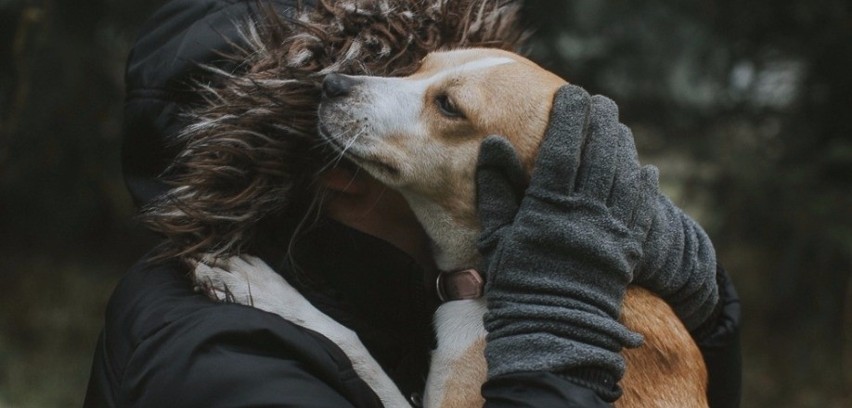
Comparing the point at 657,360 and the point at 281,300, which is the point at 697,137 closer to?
the point at 657,360

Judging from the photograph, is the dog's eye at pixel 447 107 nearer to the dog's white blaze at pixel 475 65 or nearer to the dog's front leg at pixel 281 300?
the dog's white blaze at pixel 475 65

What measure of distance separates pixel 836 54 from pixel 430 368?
3.23 meters

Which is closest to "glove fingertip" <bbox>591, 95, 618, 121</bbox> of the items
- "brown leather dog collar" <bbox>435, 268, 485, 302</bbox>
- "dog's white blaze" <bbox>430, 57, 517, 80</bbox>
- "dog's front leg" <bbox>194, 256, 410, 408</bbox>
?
"dog's white blaze" <bbox>430, 57, 517, 80</bbox>

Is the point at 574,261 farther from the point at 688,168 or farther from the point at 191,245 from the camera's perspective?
the point at 688,168

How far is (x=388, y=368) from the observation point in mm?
2332

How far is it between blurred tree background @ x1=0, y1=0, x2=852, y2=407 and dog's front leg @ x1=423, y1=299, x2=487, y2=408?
2083 millimetres

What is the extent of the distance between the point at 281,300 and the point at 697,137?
3.24 meters

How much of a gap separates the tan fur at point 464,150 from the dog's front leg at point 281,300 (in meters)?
0.16

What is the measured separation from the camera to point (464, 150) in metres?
2.41

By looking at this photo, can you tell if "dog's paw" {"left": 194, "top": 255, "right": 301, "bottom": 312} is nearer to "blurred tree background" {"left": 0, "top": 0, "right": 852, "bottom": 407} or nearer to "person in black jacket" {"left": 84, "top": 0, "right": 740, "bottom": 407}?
"person in black jacket" {"left": 84, "top": 0, "right": 740, "bottom": 407}

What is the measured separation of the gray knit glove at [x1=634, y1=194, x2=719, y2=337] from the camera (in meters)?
2.17

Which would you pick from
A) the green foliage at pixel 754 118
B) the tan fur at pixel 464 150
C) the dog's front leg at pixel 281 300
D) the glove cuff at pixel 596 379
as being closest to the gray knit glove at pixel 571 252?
the glove cuff at pixel 596 379

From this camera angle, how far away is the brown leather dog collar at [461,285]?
2.37m

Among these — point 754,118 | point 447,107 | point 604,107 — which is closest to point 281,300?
point 447,107
